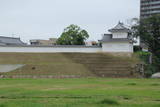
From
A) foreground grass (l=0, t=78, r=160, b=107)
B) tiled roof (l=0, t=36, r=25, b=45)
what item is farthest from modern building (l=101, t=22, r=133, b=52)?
foreground grass (l=0, t=78, r=160, b=107)

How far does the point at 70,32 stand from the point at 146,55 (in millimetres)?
19589

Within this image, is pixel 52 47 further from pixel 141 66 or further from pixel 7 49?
pixel 141 66

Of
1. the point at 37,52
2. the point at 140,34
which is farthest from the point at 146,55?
the point at 37,52

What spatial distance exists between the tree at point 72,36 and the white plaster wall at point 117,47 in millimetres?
13131

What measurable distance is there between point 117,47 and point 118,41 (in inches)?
34.3

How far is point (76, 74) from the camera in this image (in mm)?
27562

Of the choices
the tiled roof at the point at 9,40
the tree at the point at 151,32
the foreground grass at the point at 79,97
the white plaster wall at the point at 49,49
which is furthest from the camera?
the tiled roof at the point at 9,40

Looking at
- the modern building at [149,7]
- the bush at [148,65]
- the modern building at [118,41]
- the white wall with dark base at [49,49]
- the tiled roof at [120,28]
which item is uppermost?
the modern building at [149,7]

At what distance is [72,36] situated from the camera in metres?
50.2

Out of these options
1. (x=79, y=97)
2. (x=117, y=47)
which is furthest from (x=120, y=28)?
(x=79, y=97)

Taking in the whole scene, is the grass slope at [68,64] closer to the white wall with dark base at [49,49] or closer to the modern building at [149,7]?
the white wall with dark base at [49,49]

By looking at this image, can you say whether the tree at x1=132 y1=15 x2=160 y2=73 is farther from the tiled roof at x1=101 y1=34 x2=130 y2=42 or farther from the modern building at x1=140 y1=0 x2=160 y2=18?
the modern building at x1=140 y1=0 x2=160 y2=18

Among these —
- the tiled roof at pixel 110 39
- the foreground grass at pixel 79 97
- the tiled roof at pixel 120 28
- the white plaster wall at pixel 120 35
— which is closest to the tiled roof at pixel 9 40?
the tiled roof at pixel 110 39

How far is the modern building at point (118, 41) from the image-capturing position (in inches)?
1437
